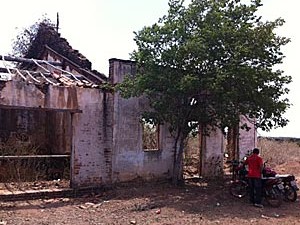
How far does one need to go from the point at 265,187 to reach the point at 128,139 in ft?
14.6

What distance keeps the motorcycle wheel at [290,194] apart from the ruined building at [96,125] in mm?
4080

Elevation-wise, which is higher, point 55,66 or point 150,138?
point 55,66

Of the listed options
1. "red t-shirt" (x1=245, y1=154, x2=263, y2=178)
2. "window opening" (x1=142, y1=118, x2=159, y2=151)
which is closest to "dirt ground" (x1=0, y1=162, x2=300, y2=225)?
"red t-shirt" (x1=245, y1=154, x2=263, y2=178)

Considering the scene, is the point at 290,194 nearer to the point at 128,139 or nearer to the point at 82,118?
the point at 128,139

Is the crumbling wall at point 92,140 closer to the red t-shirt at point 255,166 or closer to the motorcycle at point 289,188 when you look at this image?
the red t-shirt at point 255,166

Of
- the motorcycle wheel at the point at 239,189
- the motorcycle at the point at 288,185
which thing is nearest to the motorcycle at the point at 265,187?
the motorcycle wheel at the point at 239,189

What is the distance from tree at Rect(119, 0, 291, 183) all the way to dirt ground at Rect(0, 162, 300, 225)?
2.16 meters

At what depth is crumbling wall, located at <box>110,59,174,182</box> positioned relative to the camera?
14.1 metres

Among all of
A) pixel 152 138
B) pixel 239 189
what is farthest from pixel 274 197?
pixel 152 138

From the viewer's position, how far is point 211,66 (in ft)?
42.2

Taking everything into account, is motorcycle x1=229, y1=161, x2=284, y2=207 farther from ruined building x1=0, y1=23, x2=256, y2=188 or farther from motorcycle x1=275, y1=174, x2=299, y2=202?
ruined building x1=0, y1=23, x2=256, y2=188

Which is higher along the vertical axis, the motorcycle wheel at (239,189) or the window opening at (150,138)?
the window opening at (150,138)

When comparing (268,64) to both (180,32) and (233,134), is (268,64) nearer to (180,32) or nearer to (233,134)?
(180,32)

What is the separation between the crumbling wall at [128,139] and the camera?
46.3ft
